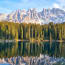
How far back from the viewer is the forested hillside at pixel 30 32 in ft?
451

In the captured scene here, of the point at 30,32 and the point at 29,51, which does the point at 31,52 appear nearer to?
the point at 29,51

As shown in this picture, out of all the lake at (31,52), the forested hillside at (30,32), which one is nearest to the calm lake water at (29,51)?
the lake at (31,52)

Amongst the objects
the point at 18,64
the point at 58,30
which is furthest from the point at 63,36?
the point at 18,64

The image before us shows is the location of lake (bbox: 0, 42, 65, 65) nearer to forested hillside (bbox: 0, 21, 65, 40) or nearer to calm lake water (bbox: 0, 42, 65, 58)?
calm lake water (bbox: 0, 42, 65, 58)

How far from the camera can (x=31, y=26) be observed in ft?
495

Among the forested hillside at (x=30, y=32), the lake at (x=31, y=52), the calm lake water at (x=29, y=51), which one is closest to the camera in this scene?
the lake at (x=31, y=52)

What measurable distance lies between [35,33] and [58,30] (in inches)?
798

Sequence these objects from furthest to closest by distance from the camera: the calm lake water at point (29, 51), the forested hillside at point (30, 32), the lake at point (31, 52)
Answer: the forested hillside at point (30, 32) → the calm lake water at point (29, 51) → the lake at point (31, 52)

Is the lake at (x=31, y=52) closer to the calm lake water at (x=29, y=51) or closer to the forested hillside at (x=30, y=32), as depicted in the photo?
the calm lake water at (x=29, y=51)

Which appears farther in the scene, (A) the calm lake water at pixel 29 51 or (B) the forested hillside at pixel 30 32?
(B) the forested hillside at pixel 30 32

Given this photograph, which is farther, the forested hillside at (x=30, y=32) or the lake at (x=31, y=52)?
the forested hillside at (x=30, y=32)

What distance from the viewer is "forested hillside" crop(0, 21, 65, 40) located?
137375 mm

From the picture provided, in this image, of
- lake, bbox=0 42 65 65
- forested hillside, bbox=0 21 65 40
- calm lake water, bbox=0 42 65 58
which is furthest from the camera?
forested hillside, bbox=0 21 65 40

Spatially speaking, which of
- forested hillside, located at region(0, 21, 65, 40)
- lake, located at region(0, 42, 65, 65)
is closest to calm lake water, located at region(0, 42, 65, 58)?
lake, located at region(0, 42, 65, 65)
